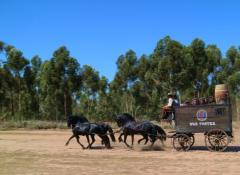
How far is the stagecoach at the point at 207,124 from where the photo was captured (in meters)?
18.5

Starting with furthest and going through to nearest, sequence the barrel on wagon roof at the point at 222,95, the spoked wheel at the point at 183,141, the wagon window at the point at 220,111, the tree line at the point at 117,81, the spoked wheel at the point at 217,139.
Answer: the tree line at the point at 117,81 → the spoked wheel at the point at 183,141 → the barrel on wagon roof at the point at 222,95 → the spoked wheel at the point at 217,139 → the wagon window at the point at 220,111

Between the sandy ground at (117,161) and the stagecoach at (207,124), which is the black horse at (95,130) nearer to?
the sandy ground at (117,161)

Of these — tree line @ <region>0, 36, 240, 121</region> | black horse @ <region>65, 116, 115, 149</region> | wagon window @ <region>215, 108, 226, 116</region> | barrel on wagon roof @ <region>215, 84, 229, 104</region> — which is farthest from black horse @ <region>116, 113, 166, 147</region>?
tree line @ <region>0, 36, 240, 121</region>

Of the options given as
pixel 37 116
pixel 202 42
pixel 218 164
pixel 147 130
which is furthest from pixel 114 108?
pixel 218 164

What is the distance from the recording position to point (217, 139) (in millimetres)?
18828

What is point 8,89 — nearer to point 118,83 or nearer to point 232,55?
point 118,83

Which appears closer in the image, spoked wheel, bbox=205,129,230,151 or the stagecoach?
the stagecoach

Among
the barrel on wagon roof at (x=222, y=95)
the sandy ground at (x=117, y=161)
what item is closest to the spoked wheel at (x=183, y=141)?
the sandy ground at (x=117, y=161)

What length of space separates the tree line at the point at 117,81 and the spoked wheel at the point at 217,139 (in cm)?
2102

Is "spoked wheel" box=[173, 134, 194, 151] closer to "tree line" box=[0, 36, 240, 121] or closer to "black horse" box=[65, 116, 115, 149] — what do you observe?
"black horse" box=[65, 116, 115, 149]

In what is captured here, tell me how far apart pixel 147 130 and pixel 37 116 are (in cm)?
3335

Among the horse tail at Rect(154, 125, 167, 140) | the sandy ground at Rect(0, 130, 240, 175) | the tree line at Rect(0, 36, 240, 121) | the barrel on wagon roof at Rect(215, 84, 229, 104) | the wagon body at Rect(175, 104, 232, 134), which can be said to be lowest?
the sandy ground at Rect(0, 130, 240, 175)

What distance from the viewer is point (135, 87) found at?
4534 centimetres

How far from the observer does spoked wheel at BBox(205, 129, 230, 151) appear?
18.6 meters
